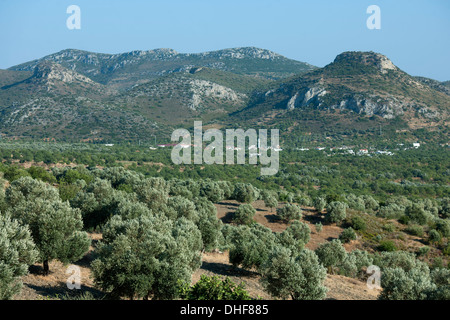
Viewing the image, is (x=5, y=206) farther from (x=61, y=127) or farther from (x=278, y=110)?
(x=278, y=110)

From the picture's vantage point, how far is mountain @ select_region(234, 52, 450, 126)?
424ft

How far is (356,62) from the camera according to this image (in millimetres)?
156000

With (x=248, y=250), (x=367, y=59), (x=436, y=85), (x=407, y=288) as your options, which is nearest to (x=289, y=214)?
(x=248, y=250)

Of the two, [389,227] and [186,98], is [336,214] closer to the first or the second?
[389,227]

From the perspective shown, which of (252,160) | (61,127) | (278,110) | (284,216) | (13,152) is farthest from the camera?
(278,110)

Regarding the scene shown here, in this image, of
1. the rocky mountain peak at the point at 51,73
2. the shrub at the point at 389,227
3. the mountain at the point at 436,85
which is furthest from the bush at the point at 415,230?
the rocky mountain peak at the point at 51,73

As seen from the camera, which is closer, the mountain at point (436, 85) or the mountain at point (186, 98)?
the mountain at point (186, 98)

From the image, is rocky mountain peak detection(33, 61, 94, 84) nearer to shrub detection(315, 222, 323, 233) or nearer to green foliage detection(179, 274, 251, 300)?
shrub detection(315, 222, 323, 233)

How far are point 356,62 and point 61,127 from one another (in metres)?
122

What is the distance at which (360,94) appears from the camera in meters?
133

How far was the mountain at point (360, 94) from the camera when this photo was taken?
129m

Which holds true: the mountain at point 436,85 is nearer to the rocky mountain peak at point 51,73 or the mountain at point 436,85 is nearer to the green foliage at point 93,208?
the rocky mountain peak at point 51,73

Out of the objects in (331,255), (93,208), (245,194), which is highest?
(93,208)
